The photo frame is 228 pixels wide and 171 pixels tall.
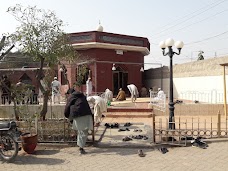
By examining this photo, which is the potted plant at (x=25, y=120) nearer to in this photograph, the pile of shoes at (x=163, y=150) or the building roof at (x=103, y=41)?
the pile of shoes at (x=163, y=150)

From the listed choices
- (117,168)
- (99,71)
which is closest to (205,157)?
(117,168)

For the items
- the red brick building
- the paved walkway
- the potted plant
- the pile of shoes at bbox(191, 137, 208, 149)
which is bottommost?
the paved walkway

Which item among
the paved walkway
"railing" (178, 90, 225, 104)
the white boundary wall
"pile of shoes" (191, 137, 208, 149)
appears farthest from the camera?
the white boundary wall

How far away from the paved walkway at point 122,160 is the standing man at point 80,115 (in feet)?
1.36

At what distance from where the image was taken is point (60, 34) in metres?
7.57

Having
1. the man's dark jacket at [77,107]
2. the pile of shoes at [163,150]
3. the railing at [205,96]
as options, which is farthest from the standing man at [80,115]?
the railing at [205,96]

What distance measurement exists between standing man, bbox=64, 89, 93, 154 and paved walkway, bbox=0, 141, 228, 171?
0.41 metres

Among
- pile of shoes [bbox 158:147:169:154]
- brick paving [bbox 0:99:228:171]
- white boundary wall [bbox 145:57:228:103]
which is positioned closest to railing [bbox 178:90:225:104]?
white boundary wall [bbox 145:57:228:103]

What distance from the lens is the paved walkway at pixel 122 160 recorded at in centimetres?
519

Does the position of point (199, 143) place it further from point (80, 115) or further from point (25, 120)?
point (25, 120)

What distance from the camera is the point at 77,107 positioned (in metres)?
6.20

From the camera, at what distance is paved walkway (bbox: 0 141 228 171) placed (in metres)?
5.19

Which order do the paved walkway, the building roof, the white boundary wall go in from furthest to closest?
1. the building roof
2. the white boundary wall
3. the paved walkway

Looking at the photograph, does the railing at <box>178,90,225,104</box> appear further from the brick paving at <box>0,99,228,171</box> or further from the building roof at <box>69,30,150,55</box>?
the brick paving at <box>0,99,228,171</box>
